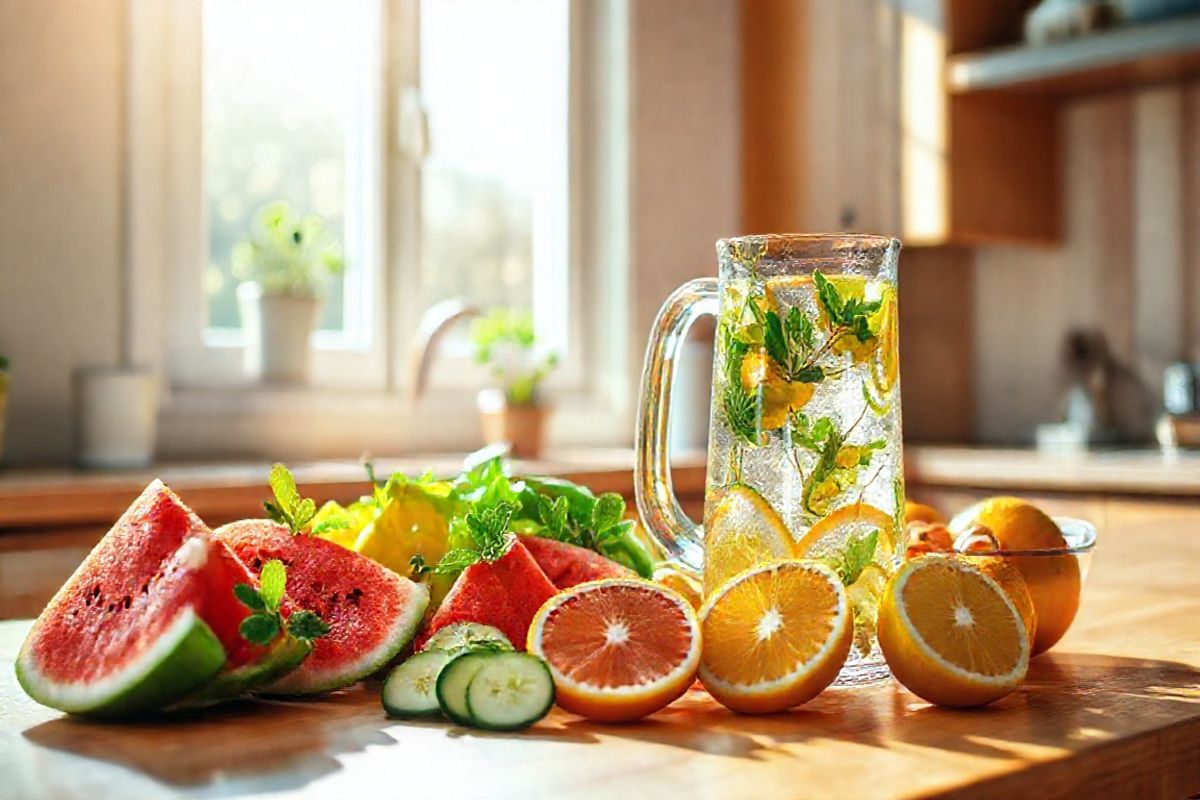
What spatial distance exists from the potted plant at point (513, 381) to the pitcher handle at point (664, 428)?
2.12m

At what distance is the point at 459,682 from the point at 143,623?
0.53ft

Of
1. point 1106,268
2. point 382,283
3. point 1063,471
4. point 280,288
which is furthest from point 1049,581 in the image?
point 1106,268

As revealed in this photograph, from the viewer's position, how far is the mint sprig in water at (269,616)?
658mm

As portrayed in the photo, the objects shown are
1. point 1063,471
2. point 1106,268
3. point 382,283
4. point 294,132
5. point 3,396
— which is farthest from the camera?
point 1106,268

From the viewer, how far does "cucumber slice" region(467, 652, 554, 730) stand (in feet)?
2.19

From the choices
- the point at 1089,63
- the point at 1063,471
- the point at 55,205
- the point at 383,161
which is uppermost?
the point at 1089,63

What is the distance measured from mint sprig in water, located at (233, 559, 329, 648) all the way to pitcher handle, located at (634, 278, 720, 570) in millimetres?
241

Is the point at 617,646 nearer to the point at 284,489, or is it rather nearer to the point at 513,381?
the point at 284,489

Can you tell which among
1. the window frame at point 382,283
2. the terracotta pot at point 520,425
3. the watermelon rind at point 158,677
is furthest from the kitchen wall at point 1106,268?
the watermelon rind at point 158,677

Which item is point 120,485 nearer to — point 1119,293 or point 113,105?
point 113,105

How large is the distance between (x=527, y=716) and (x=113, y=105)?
7.86 ft

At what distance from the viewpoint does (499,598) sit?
0.78 m

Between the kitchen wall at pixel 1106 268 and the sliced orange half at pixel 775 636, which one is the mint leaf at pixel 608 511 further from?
the kitchen wall at pixel 1106 268

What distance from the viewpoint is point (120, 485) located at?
84.0 inches
